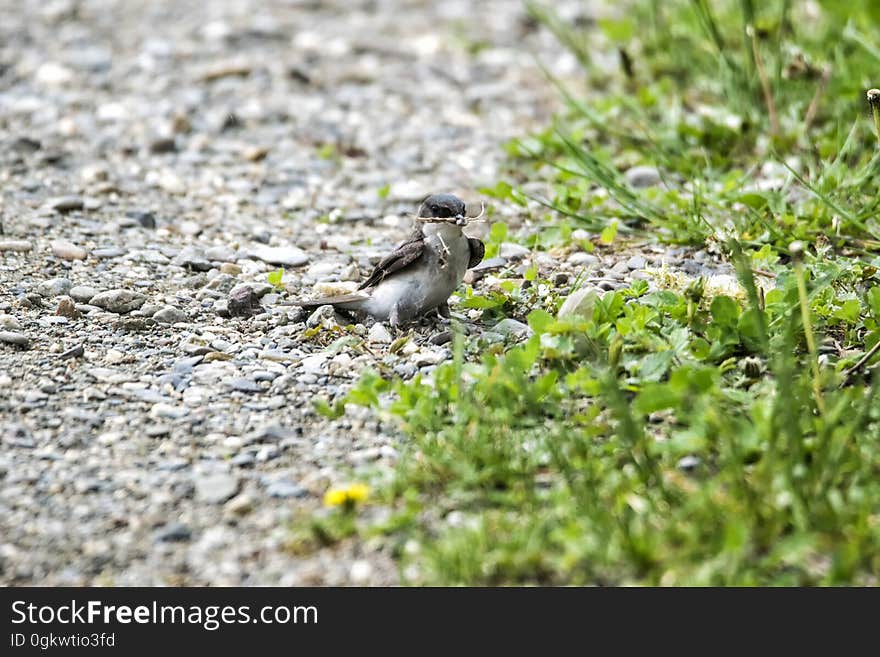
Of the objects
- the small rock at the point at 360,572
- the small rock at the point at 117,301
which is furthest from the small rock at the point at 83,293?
the small rock at the point at 360,572

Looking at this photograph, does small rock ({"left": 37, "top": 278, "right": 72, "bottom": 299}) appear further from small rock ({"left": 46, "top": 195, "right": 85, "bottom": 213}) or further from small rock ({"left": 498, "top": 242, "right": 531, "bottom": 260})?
small rock ({"left": 498, "top": 242, "right": 531, "bottom": 260})

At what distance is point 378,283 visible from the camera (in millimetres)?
4859

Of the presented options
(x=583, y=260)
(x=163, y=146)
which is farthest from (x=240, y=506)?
(x=163, y=146)

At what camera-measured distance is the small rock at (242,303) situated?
4938 millimetres

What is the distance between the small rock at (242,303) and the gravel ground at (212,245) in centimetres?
1

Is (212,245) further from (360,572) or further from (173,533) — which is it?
(360,572)

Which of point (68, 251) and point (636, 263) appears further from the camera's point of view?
point (68, 251)

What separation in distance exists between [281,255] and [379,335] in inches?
47.6

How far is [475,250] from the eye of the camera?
15.8 ft

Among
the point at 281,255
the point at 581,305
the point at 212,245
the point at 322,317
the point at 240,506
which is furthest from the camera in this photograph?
the point at 212,245

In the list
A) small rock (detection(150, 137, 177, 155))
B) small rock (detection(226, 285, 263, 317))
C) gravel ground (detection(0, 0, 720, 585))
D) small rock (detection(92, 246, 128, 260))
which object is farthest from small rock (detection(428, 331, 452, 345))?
small rock (detection(150, 137, 177, 155))

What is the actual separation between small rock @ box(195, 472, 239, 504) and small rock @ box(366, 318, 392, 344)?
44.3 inches

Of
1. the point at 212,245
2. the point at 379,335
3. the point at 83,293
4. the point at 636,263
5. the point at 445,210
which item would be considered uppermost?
the point at 445,210

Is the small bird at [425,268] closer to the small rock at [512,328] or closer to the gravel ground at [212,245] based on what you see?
the gravel ground at [212,245]
